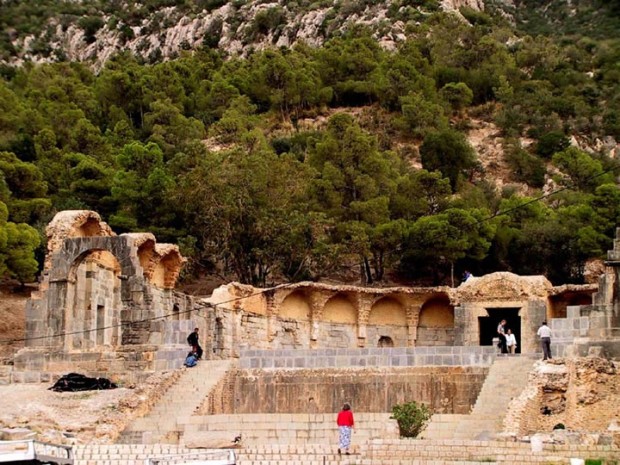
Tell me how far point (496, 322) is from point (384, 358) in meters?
11.4

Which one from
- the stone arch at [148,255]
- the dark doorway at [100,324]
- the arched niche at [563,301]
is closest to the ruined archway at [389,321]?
the arched niche at [563,301]

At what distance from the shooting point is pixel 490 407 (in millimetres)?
24047

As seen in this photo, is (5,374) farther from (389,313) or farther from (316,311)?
(389,313)

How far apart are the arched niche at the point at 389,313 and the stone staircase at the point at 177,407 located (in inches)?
550

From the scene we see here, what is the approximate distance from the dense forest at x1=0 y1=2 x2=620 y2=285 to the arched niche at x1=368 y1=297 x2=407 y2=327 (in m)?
2.43

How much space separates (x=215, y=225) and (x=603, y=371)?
2129cm

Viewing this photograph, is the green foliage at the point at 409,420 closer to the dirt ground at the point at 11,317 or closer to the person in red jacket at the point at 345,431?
the person in red jacket at the point at 345,431

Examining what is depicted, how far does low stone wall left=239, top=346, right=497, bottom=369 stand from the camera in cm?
2698

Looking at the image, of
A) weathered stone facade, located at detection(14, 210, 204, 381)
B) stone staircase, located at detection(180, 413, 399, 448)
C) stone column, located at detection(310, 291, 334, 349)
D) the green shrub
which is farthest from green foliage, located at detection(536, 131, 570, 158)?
the green shrub

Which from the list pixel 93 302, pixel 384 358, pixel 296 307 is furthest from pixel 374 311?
pixel 384 358

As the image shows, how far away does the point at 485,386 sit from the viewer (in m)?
25.4

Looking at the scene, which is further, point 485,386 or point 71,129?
Result: point 71,129

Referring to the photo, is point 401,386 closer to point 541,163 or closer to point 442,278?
point 442,278

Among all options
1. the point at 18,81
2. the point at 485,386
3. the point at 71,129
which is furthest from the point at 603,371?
the point at 18,81
